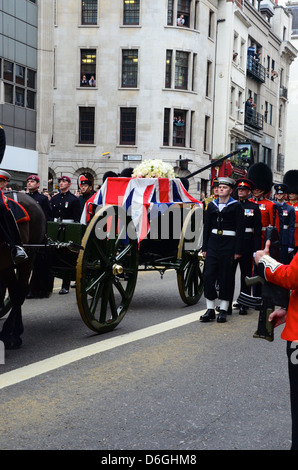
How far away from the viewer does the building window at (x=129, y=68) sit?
35062 mm

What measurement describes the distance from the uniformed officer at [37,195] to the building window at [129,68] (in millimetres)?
26430

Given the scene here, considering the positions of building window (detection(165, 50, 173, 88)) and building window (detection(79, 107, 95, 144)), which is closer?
building window (detection(165, 50, 173, 88))

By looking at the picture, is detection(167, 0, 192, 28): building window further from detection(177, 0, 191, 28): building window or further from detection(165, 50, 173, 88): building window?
detection(165, 50, 173, 88): building window

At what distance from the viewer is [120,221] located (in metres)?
6.59

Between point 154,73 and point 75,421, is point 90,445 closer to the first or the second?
point 75,421

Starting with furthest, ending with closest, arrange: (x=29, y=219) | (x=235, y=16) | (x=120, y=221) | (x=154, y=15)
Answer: (x=235, y=16) → (x=154, y=15) → (x=120, y=221) → (x=29, y=219)

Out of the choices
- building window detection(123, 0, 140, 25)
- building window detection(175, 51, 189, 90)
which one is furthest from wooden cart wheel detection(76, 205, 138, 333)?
building window detection(123, 0, 140, 25)

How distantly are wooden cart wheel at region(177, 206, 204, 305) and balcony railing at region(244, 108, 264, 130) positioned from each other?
3879 cm

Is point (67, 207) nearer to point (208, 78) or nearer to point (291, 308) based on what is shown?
point (291, 308)

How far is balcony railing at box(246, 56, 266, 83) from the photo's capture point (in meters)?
46.3

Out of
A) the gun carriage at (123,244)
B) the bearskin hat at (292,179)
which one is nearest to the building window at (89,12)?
the gun carriage at (123,244)

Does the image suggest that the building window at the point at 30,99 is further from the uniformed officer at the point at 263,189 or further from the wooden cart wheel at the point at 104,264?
the wooden cart wheel at the point at 104,264
